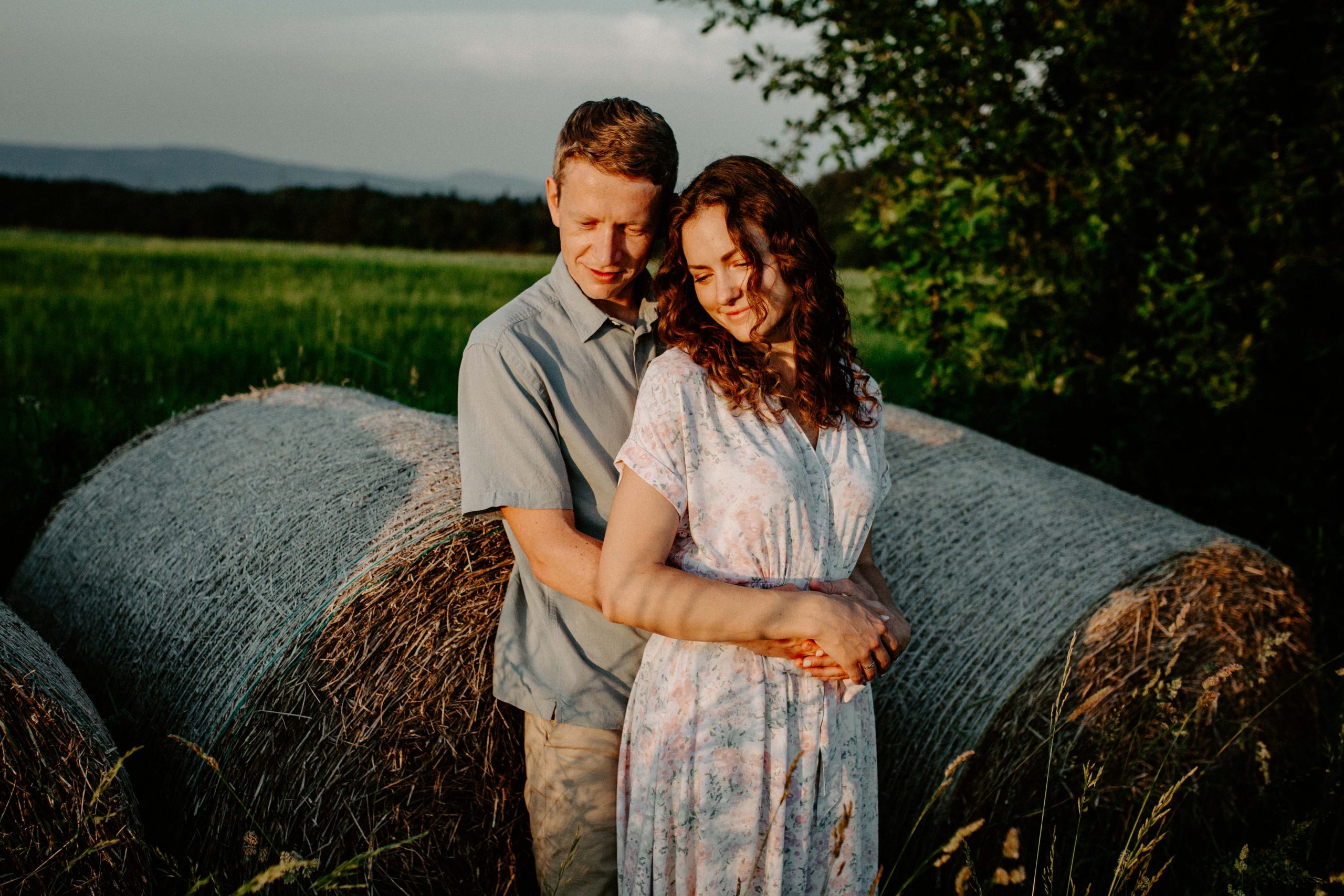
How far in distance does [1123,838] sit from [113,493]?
3709mm

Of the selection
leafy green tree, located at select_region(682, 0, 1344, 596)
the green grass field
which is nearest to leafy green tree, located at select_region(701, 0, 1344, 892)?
leafy green tree, located at select_region(682, 0, 1344, 596)

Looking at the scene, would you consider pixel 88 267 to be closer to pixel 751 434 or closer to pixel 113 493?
pixel 113 493

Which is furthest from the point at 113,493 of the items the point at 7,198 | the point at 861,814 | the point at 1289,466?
the point at 7,198

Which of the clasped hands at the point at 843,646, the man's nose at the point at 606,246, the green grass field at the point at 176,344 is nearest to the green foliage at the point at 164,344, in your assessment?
the green grass field at the point at 176,344

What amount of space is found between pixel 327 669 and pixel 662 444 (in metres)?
1.15

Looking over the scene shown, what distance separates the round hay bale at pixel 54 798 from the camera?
6.16 feet

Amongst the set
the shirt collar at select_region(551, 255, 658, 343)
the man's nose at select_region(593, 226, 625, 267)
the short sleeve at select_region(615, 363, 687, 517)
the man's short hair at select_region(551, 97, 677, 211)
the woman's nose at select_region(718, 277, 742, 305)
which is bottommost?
the short sleeve at select_region(615, 363, 687, 517)

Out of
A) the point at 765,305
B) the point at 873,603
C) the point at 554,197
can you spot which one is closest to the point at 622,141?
the point at 554,197

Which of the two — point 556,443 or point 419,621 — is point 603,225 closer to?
point 556,443

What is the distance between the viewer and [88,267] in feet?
40.0

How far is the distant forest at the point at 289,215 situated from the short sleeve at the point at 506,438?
3065cm

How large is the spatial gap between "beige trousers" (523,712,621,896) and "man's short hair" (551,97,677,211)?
49.4 inches

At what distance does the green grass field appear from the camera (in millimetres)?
4789

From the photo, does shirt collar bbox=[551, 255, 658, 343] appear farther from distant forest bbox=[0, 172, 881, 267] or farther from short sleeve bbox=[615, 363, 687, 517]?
distant forest bbox=[0, 172, 881, 267]
